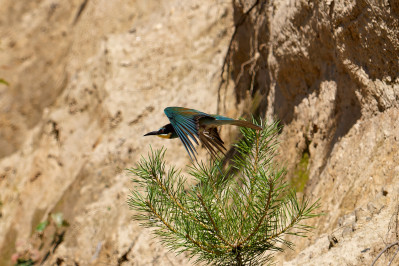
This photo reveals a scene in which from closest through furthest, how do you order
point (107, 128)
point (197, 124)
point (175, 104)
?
point (197, 124) → point (175, 104) → point (107, 128)

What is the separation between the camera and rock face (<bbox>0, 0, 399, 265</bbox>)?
281 centimetres

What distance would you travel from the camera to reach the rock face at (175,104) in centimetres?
281

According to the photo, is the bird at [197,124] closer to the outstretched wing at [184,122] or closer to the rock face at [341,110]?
the outstretched wing at [184,122]

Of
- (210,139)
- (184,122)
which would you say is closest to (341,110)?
(210,139)

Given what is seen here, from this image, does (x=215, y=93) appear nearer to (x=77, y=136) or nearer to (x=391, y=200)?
(x=77, y=136)

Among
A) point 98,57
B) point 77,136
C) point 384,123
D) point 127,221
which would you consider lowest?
point 384,123

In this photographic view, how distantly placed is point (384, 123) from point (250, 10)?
7.68 feet

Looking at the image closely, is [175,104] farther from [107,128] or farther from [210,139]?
[210,139]

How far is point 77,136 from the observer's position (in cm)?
726

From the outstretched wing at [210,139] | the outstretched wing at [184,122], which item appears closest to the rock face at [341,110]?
the outstretched wing at [210,139]

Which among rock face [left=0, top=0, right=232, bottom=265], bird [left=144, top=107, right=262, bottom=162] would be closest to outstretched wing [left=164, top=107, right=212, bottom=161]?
bird [left=144, top=107, right=262, bottom=162]

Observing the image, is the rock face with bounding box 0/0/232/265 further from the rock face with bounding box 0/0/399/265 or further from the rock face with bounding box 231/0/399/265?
the rock face with bounding box 231/0/399/265

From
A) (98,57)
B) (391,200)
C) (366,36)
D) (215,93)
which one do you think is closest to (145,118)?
(215,93)

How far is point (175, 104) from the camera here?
5.86 metres
